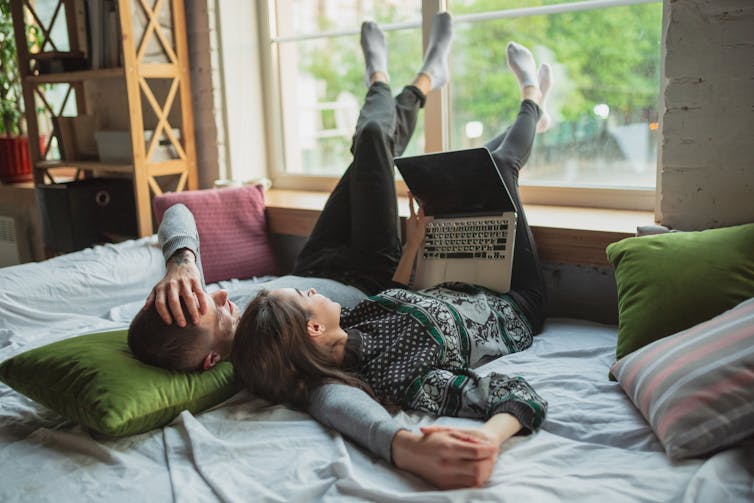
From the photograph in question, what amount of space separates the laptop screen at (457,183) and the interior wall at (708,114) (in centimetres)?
47

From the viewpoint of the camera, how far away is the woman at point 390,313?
1.54 meters

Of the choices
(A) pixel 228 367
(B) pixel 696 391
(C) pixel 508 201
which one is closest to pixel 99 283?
(A) pixel 228 367

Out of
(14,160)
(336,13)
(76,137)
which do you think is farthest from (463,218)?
(14,160)

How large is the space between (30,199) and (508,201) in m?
2.46

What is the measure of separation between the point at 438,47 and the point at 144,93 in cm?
125

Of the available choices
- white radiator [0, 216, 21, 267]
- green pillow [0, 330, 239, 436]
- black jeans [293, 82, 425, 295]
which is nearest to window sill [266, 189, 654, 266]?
black jeans [293, 82, 425, 295]

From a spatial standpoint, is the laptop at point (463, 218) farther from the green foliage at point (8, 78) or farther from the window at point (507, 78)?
the green foliage at point (8, 78)

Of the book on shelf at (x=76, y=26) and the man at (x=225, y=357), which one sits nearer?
the man at (x=225, y=357)

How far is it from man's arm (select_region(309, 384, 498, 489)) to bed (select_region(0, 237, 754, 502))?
22mm

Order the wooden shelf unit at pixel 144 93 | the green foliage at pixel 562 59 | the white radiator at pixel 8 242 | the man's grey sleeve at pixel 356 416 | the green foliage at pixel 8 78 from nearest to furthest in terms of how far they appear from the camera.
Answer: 1. the man's grey sleeve at pixel 356 416
2. the green foliage at pixel 562 59
3. the wooden shelf unit at pixel 144 93
4. the green foliage at pixel 8 78
5. the white radiator at pixel 8 242

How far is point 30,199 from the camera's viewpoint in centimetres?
347

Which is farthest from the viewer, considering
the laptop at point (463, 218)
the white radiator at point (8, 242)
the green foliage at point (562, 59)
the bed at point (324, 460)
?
the white radiator at point (8, 242)

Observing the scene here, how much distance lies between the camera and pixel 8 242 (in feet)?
11.9

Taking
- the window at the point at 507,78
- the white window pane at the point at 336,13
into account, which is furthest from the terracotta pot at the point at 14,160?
the white window pane at the point at 336,13
